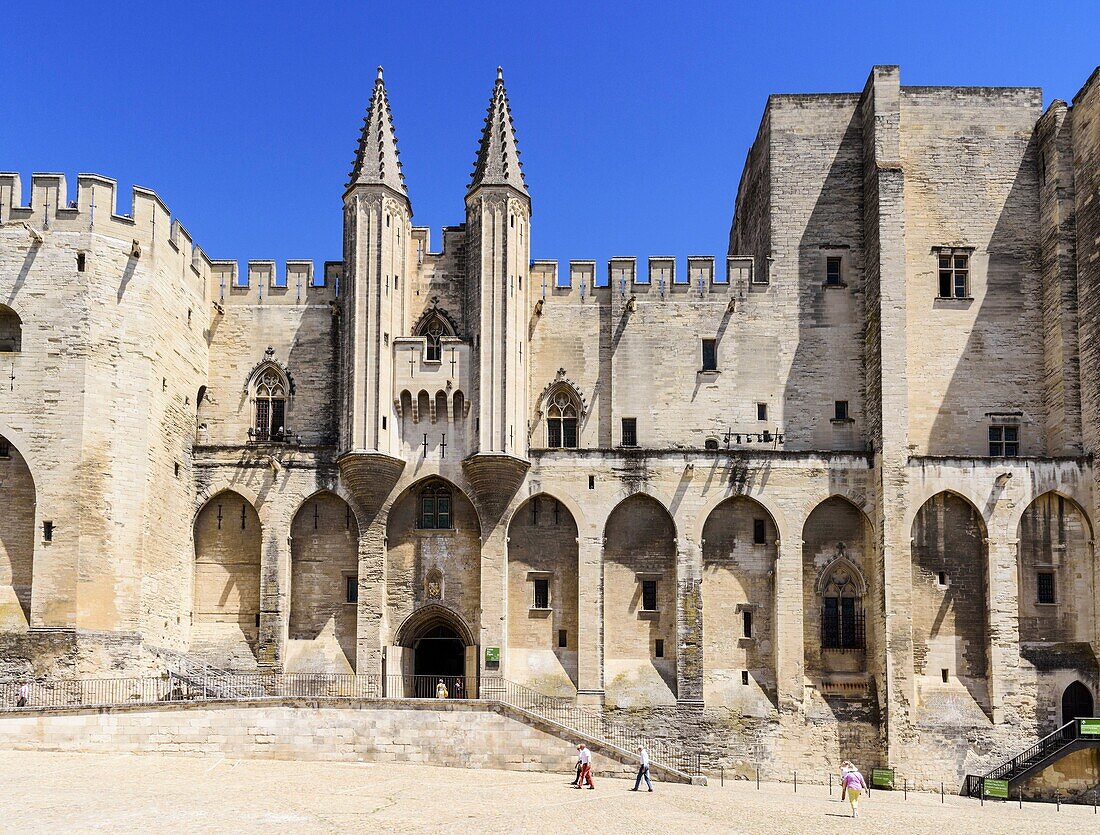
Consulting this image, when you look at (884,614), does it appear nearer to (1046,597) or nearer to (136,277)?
(1046,597)

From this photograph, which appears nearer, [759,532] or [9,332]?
[9,332]

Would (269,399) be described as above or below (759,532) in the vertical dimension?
above

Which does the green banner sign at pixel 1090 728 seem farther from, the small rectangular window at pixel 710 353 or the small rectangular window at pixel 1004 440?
the small rectangular window at pixel 710 353

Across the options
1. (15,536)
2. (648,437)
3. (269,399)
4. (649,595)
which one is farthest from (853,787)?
(15,536)

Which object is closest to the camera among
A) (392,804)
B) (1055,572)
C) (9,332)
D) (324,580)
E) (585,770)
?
(392,804)

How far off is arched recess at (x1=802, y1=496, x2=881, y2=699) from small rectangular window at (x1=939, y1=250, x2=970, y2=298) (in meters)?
7.71

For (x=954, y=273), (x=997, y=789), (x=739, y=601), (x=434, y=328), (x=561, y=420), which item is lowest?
(x=997, y=789)

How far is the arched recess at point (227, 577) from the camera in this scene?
4003cm

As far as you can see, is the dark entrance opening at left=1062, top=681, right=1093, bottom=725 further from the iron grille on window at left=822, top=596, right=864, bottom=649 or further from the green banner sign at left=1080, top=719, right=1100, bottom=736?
the iron grille on window at left=822, top=596, right=864, bottom=649

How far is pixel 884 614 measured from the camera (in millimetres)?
39375

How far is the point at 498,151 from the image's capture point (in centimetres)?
4169

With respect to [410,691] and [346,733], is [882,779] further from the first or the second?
[346,733]

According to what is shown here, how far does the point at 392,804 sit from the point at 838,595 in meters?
17.0

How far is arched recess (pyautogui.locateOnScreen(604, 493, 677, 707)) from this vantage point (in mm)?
40438
